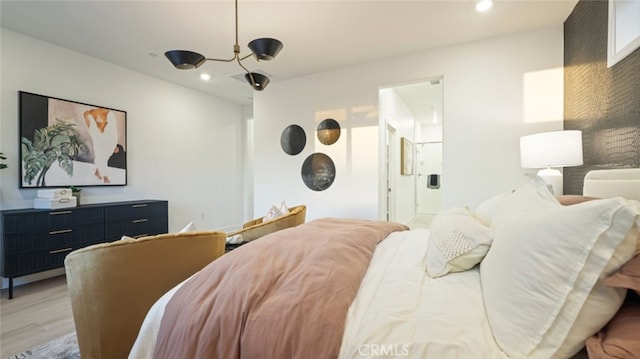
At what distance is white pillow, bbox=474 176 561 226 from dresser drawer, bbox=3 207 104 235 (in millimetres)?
3892

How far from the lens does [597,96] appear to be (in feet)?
7.08

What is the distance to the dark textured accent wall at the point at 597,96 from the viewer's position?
5.68ft

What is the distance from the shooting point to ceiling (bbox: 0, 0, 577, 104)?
99.7 inches

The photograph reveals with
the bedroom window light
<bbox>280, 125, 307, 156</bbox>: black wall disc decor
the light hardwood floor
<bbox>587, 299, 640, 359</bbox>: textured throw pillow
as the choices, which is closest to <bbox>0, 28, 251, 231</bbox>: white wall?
the light hardwood floor

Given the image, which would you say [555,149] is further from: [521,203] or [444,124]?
[444,124]

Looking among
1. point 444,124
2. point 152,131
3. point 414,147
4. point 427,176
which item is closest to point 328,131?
point 444,124

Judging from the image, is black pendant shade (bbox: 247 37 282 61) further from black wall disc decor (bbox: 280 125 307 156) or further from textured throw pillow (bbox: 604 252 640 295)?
black wall disc decor (bbox: 280 125 307 156)

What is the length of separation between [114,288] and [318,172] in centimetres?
305

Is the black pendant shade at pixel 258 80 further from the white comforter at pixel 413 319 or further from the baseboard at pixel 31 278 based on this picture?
the baseboard at pixel 31 278

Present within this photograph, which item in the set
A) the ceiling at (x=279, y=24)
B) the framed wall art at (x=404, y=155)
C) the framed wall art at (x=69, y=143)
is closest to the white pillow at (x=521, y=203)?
the ceiling at (x=279, y=24)

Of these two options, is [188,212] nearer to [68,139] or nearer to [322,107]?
[68,139]

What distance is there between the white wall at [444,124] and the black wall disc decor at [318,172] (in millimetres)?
94

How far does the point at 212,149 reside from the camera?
17.7ft

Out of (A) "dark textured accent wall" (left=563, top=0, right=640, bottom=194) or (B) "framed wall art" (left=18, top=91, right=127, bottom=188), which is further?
(B) "framed wall art" (left=18, top=91, right=127, bottom=188)
